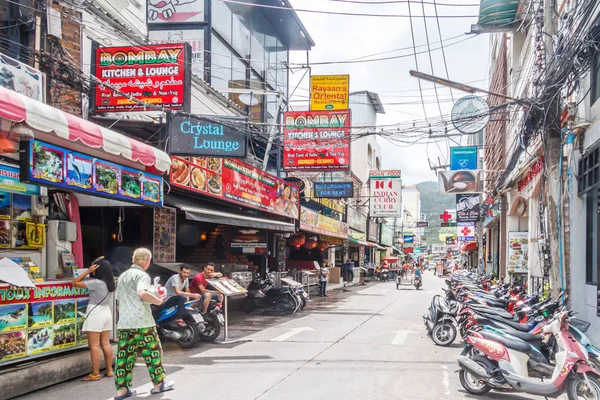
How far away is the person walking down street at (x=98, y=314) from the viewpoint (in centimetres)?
795

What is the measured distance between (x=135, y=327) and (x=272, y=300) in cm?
1101

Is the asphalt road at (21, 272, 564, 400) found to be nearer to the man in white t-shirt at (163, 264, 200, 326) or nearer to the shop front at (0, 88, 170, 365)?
the man in white t-shirt at (163, 264, 200, 326)

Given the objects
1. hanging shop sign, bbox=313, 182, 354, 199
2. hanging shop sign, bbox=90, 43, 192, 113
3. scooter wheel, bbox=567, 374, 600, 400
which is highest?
hanging shop sign, bbox=90, 43, 192, 113

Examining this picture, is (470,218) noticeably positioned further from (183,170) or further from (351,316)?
(183,170)

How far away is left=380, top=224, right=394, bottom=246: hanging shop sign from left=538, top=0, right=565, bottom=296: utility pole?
167 feet

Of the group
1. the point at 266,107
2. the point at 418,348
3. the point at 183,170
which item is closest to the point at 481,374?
the point at 418,348

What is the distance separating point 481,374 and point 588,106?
7.02 m

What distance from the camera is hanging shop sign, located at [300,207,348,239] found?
26841mm

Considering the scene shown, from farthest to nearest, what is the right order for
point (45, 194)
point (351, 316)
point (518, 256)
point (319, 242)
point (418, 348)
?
point (319, 242) < point (518, 256) < point (351, 316) < point (418, 348) < point (45, 194)

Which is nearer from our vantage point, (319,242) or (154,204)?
(154,204)

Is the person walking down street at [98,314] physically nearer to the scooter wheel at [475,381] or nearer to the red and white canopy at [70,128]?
the red and white canopy at [70,128]

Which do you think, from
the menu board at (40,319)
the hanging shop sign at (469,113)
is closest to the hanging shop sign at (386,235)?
the hanging shop sign at (469,113)

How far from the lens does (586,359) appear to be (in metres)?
6.50

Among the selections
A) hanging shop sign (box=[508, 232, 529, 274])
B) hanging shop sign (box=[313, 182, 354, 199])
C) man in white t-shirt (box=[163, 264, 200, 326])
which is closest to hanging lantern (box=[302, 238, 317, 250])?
hanging shop sign (box=[313, 182, 354, 199])
